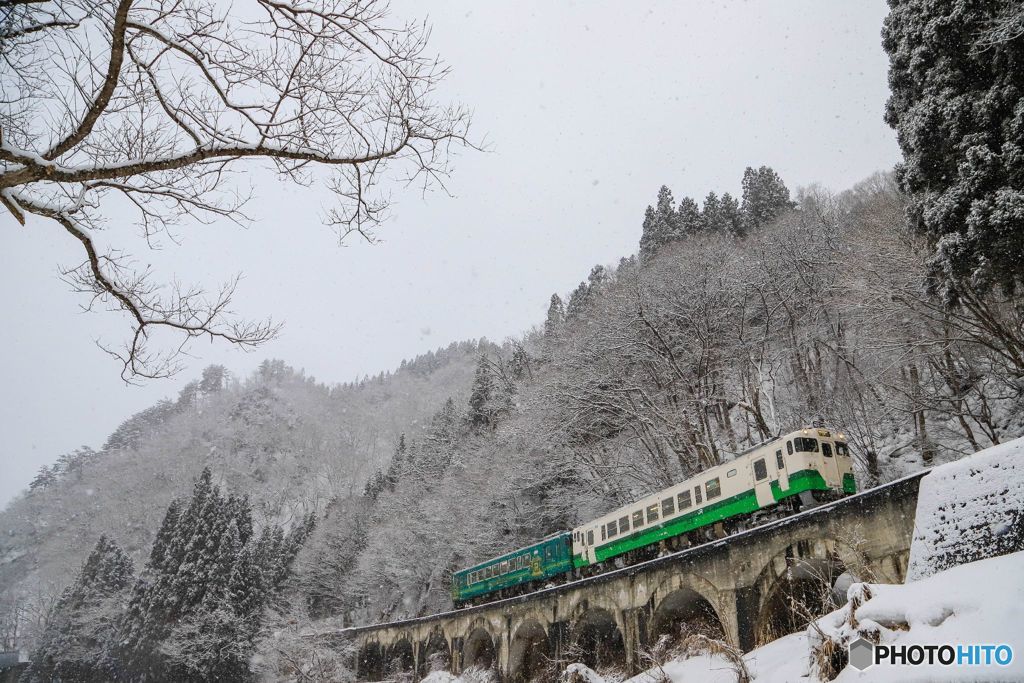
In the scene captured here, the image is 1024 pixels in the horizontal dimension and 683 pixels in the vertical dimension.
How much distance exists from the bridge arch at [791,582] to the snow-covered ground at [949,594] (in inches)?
71.9

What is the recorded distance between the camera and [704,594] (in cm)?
1491

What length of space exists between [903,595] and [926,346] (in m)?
13.6

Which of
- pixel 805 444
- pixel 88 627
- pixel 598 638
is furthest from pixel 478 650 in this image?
pixel 88 627

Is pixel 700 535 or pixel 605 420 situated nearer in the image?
pixel 700 535

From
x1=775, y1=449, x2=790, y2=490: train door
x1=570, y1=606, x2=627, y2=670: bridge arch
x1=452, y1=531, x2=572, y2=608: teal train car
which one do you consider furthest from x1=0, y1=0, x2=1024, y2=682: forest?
x1=570, y1=606, x2=627, y2=670: bridge arch

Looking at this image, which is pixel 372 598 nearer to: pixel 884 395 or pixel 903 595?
pixel 884 395

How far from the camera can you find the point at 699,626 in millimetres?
15883

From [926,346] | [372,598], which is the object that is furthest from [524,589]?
[372,598]

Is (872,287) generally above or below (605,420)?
above

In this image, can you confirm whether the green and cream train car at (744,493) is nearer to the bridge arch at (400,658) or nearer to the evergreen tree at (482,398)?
the bridge arch at (400,658)

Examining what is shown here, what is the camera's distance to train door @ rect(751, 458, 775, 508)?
15.4 meters

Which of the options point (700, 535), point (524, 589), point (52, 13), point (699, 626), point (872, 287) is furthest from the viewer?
point (524, 589)

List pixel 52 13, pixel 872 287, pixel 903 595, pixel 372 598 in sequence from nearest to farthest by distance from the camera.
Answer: pixel 52 13
pixel 903 595
pixel 872 287
pixel 372 598

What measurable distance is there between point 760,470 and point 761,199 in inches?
1018
